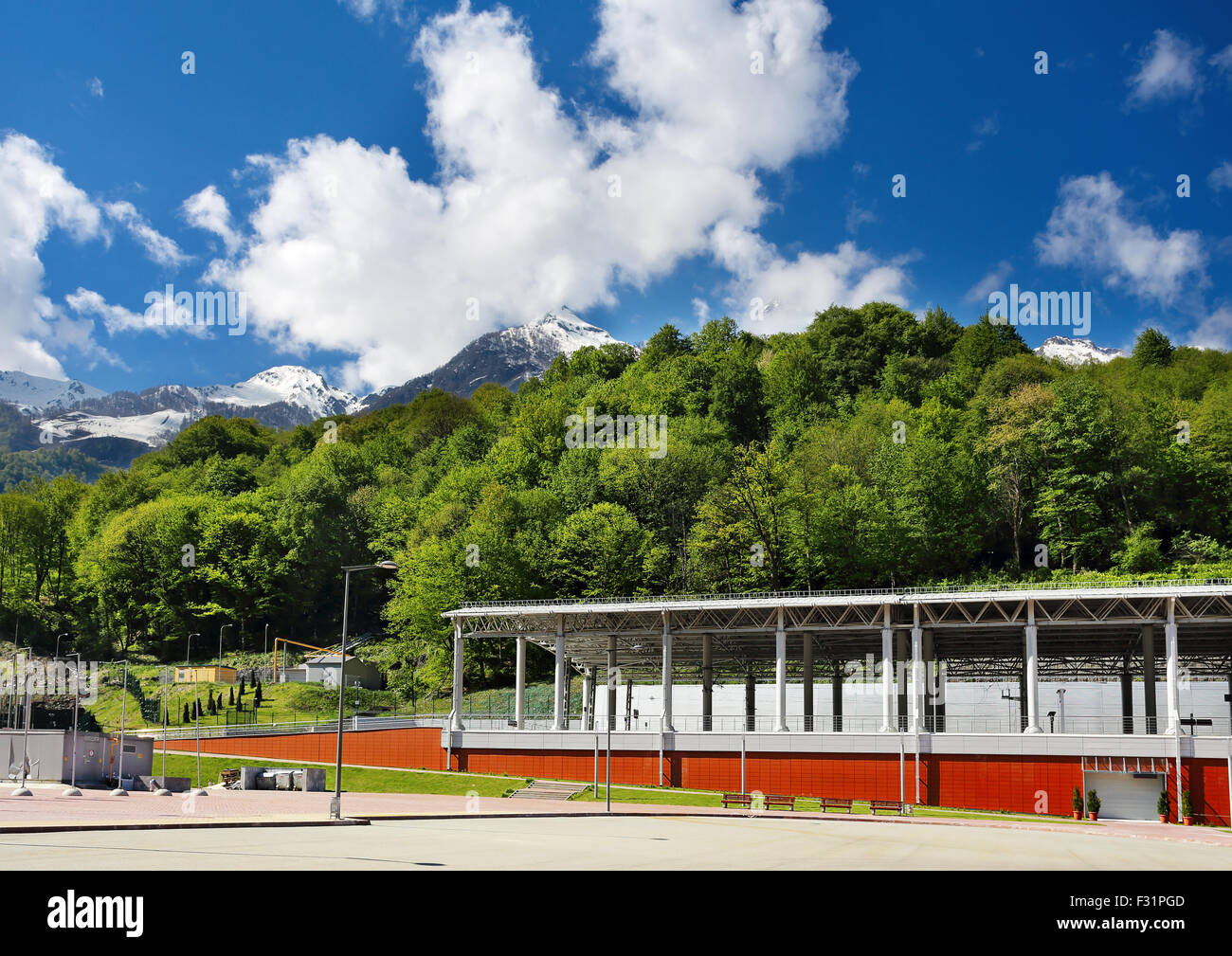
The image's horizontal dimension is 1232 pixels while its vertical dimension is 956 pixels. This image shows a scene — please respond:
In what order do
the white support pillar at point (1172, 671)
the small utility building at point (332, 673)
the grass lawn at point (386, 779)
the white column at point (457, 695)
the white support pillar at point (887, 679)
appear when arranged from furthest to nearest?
the small utility building at point (332, 673) → the white column at point (457, 695) → the grass lawn at point (386, 779) → the white support pillar at point (887, 679) → the white support pillar at point (1172, 671)

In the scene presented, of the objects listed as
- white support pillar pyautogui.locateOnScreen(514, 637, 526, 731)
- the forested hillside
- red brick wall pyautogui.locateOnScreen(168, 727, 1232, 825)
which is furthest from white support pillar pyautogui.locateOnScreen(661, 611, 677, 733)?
the forested hillside

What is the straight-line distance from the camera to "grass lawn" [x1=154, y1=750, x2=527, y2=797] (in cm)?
5866

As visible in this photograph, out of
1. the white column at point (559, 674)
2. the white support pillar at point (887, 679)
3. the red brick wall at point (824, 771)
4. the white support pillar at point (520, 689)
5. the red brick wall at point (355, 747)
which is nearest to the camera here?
the red brick wall at point (824, 771)

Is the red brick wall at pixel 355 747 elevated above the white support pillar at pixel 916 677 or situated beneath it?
situated beneath

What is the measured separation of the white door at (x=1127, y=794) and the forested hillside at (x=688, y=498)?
30332mm

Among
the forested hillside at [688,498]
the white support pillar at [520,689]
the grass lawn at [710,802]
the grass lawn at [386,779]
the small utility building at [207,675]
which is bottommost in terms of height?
the grass lawn at [386,779]

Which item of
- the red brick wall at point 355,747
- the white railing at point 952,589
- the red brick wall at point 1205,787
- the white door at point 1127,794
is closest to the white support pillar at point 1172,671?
the white railing at point 952,589

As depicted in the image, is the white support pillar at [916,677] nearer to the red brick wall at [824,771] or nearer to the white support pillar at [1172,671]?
the red brick wall at [824,771]

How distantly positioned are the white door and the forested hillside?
99.5ft

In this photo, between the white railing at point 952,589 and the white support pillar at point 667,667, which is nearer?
the white railing at point 952,589

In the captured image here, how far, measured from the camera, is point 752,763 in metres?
57.9

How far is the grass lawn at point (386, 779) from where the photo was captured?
192 feet
